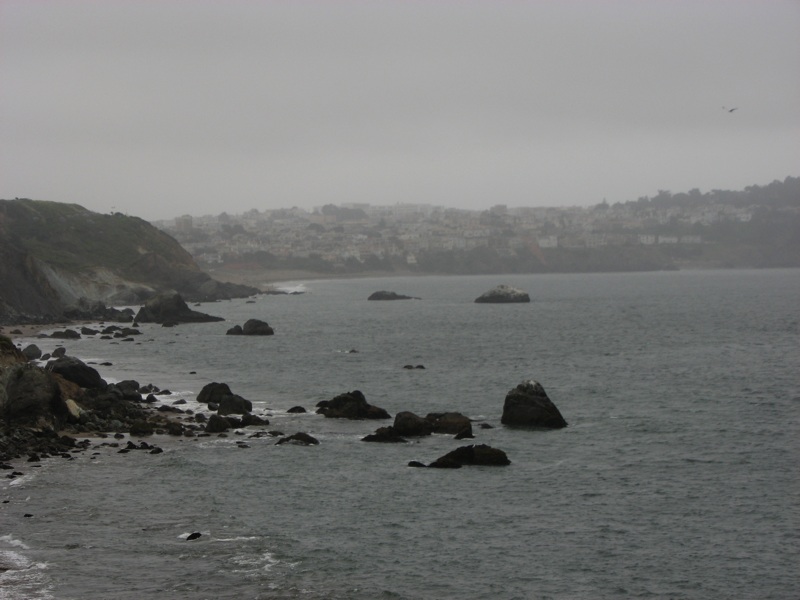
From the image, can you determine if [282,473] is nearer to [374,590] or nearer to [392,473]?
[392,473]

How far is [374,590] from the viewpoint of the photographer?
20266 mm

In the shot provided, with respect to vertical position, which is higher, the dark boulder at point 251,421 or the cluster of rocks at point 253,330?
the cluster of rocks at point 253,330

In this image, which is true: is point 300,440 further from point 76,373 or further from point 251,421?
point 76,373

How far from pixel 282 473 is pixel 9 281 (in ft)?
255

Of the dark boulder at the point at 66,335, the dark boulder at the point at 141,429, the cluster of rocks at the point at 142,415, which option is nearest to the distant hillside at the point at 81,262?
the dark boulder at the point at 66,335

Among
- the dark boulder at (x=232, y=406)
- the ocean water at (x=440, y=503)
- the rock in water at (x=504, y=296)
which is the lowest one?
the ocean water at (x=440, y=503)

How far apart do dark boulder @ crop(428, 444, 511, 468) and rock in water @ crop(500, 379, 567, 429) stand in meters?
7.00

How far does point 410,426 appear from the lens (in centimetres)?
3669

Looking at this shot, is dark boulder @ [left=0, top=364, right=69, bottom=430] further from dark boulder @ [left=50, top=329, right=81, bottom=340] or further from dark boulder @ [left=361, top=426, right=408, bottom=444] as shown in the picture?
dark boulder @ [left=50, top=329, right=81, bottom=340]

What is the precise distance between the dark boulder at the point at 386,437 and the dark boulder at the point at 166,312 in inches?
2498

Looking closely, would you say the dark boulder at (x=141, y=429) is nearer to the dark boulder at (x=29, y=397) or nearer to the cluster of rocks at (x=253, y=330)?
the dark boulder at (x=29, y=397)

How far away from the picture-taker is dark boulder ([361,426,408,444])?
3581 cm

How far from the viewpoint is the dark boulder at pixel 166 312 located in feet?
321

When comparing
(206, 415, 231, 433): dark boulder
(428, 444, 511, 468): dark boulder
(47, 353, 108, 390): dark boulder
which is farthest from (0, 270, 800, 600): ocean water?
(47, 353, 108, 390): dark boulder
